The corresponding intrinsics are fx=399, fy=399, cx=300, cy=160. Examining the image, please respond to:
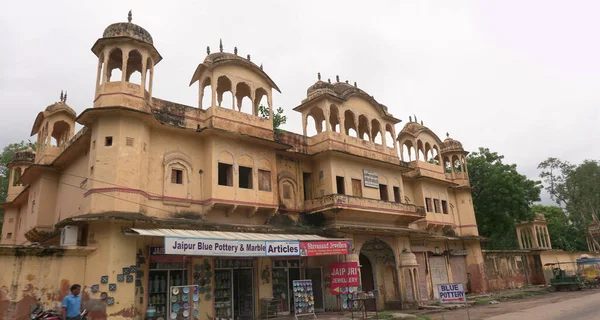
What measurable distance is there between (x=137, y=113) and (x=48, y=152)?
26.9 feet

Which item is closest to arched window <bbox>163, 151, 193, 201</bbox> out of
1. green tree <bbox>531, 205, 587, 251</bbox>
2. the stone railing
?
the stone railing

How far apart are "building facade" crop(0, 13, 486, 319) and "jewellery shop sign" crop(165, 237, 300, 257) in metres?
0.15

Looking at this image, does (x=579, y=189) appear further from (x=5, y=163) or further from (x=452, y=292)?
(x=5, y=163)

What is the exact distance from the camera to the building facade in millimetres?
13117

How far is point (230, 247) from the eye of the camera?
13.5 meters

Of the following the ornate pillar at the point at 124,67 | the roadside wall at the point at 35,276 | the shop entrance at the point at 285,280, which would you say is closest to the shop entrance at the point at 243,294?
the shop entrance at the point at 285,280

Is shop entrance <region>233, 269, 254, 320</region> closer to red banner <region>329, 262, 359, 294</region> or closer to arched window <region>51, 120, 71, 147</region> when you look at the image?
red banner <region>329, 262, 359, 294</region>

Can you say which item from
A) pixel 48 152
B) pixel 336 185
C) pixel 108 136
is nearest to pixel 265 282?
pixel 336 185

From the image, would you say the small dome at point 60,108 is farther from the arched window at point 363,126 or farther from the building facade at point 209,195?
the arched window at point 363,126

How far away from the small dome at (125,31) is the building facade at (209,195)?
59mm

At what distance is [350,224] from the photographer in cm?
1958

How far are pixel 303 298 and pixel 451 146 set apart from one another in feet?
65.6

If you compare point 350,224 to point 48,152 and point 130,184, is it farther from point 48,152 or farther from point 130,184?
point 48,152

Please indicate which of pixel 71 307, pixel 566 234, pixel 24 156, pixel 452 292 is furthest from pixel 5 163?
pixel 566 234
